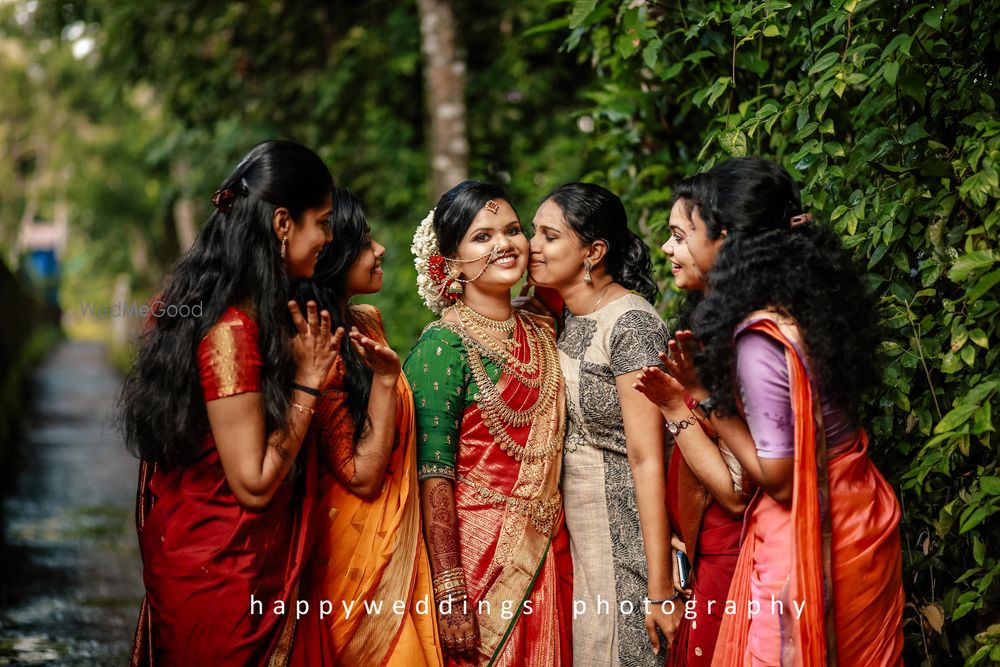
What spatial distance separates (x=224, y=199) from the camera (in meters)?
2.86

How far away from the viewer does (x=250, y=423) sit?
2695mm

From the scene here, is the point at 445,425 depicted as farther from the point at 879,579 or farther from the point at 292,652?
the point at 879,579

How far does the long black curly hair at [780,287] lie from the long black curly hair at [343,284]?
3.58 ft

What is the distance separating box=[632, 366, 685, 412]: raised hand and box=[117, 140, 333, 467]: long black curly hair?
3.37 ft

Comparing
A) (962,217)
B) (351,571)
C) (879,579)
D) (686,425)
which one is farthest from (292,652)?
(962,217)

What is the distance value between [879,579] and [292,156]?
6.69 feet

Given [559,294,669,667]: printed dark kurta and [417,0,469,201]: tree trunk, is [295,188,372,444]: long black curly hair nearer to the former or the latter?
[559,294,669,667]: printed dark kurta

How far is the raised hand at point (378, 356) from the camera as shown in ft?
9.45

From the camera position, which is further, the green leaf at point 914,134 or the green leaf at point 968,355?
the green leaf at point 914,134

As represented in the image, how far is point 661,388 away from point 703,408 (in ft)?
0.51

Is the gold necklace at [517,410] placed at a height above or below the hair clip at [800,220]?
below

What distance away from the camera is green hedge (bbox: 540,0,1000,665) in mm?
2689

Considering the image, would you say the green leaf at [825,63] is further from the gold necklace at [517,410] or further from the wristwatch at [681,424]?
the gold necklace at [517,410]

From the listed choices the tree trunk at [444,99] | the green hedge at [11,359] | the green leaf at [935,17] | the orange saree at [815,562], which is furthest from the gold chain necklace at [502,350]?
the green hedge at [11,359]
